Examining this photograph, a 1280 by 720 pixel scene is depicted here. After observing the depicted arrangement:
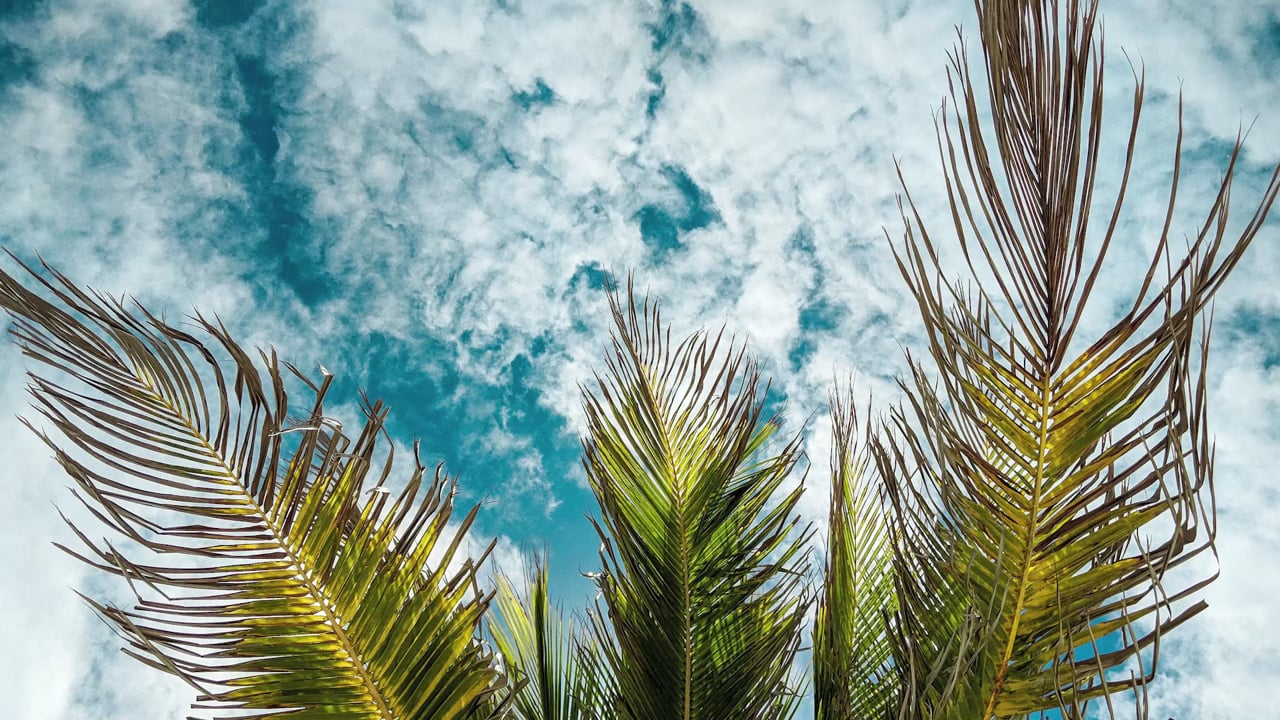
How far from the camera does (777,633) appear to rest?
271 cm

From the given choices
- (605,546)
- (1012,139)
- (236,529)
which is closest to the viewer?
(1012,139)

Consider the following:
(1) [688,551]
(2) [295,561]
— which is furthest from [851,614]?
(2) [295,561]

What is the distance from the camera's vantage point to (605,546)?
8.77 feet

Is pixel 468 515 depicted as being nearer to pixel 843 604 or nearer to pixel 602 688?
pixel 602 688

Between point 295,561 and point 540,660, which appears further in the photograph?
point 540,660

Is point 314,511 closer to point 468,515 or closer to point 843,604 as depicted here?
point 468,515

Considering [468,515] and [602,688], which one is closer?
[468,515]

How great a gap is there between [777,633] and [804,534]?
0.40m

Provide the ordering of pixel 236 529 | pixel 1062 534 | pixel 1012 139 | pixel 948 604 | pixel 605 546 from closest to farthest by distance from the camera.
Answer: pixel 1012 139 < pixel 1062 534 < pixel 236 529 < pixel 948 604 < pixel 605 546

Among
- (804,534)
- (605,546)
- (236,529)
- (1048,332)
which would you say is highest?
(804,534)

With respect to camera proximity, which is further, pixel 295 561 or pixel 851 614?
pixel 851 614

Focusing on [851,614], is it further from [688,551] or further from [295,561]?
[295,561]

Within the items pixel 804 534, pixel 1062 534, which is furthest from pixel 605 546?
pixel 1062 534

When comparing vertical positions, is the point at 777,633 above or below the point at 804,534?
below
